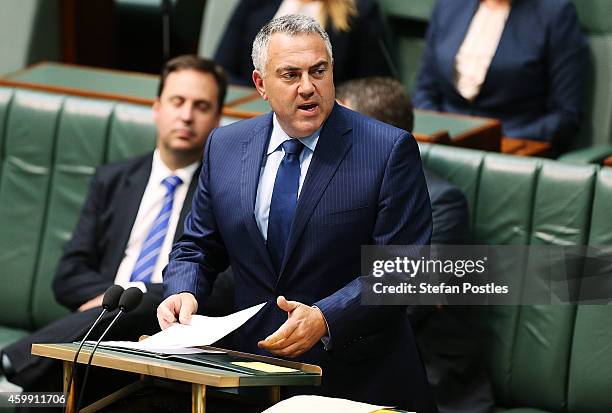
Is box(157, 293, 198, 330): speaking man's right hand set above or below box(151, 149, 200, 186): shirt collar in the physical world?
below

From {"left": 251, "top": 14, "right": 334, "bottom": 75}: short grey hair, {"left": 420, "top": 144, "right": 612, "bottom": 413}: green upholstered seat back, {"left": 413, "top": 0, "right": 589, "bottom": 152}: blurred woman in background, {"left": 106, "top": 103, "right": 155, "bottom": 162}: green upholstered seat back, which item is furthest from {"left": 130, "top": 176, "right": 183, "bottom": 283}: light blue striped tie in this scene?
{"left": 413, "top": 0, "right": 589, "bottom": 152}: blurred woman in background

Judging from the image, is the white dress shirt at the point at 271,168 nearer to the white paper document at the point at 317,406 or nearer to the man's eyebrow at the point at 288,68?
the man's eyebrow at the point at 288,68

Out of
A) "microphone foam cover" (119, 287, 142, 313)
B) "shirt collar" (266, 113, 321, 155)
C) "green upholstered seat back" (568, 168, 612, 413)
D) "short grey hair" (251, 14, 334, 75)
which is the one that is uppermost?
"short grey hair" (251, 14, 334, 75)

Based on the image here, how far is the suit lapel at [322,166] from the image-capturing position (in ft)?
7.48

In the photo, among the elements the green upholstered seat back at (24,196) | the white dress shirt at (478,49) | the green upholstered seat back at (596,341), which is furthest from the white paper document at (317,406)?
the white dress shirt at (478,49)

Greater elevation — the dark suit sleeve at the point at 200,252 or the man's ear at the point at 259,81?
the man's ear at the point at 259,81

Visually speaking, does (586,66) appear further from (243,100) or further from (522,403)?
(522,403)

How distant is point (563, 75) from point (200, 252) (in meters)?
1.75

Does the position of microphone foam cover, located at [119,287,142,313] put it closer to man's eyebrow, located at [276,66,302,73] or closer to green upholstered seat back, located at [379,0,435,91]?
man's eyebrow, located at [276,66,302,73]

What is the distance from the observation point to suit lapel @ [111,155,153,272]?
3123 mm

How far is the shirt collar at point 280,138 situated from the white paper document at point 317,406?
52 cm

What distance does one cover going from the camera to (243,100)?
→ 3.68m

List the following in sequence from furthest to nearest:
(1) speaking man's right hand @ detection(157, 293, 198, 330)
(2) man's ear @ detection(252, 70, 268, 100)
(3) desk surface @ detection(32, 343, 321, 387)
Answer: (2) man's ear @ detection(252, 70, 268, 100)
(1) speaking man's right hand @ detection(157, 293, 198, 330)
(3) desk surface @ detection(32, 343, 321, 387)

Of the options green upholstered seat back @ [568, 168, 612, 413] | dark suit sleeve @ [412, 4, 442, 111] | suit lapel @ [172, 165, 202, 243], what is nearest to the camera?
green upholstered seat back @ [568, 168, 612, 413]
